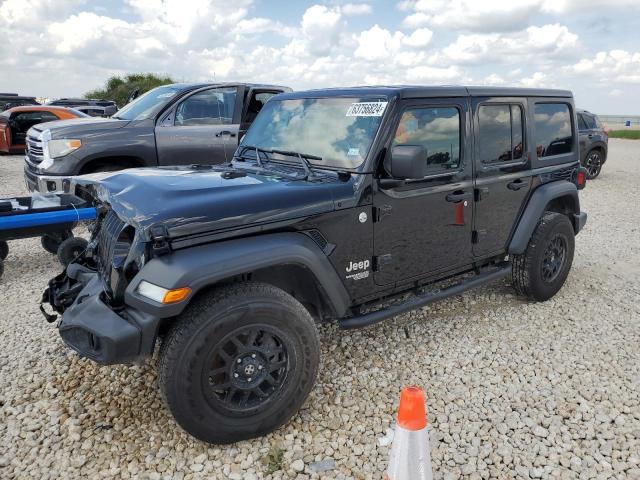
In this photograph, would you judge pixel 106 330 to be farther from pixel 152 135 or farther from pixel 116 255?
pixel 152 135

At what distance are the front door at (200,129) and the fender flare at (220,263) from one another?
16.0ft

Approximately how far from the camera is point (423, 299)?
386 centimetres

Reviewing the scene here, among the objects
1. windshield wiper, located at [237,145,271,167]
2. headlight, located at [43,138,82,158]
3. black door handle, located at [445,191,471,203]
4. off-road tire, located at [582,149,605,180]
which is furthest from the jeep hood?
off-road tire, located at [582,149,605,180]

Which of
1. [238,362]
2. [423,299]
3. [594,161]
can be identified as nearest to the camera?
[238,362]

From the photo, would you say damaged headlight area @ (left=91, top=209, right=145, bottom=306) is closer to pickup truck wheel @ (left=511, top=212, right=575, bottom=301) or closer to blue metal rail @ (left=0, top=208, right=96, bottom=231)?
blue metal rail @ (left=0, top=208, right=96, bottom=231)

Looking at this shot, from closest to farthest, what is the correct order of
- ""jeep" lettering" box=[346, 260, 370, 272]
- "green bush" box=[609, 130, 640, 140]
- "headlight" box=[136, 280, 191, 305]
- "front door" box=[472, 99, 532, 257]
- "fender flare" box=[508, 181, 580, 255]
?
"headlight" box=[136, 280, 191, 305] → ""jeep" lettering" box=[346, 260, 370, 272] → "front door" box=[472, 99, 532, 257] → "fender flare" box=[508, 181, 580, 255] → "green bush" box=[609, 130, 640, 140]

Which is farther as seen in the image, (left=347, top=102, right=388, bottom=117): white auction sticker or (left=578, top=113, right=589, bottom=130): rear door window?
(left=578, top=113, right=589, bottom=130): rear door window

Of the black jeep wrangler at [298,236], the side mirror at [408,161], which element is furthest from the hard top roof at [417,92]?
the side mirror at [408,161]

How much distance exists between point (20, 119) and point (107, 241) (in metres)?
14.6

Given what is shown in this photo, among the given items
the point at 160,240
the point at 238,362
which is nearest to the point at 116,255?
the point at 160,240

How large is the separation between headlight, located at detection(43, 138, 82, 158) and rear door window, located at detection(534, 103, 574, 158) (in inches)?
221

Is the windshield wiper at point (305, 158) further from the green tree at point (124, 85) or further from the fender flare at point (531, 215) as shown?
the green tree at point (124, 85)

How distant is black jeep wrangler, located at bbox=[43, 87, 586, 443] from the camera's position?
A: 271 centimetres

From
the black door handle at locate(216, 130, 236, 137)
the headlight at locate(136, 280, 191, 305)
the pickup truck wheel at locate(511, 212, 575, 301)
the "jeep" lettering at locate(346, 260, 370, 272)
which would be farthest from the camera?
the black door handle at locate(216, 130, 236, 137)
